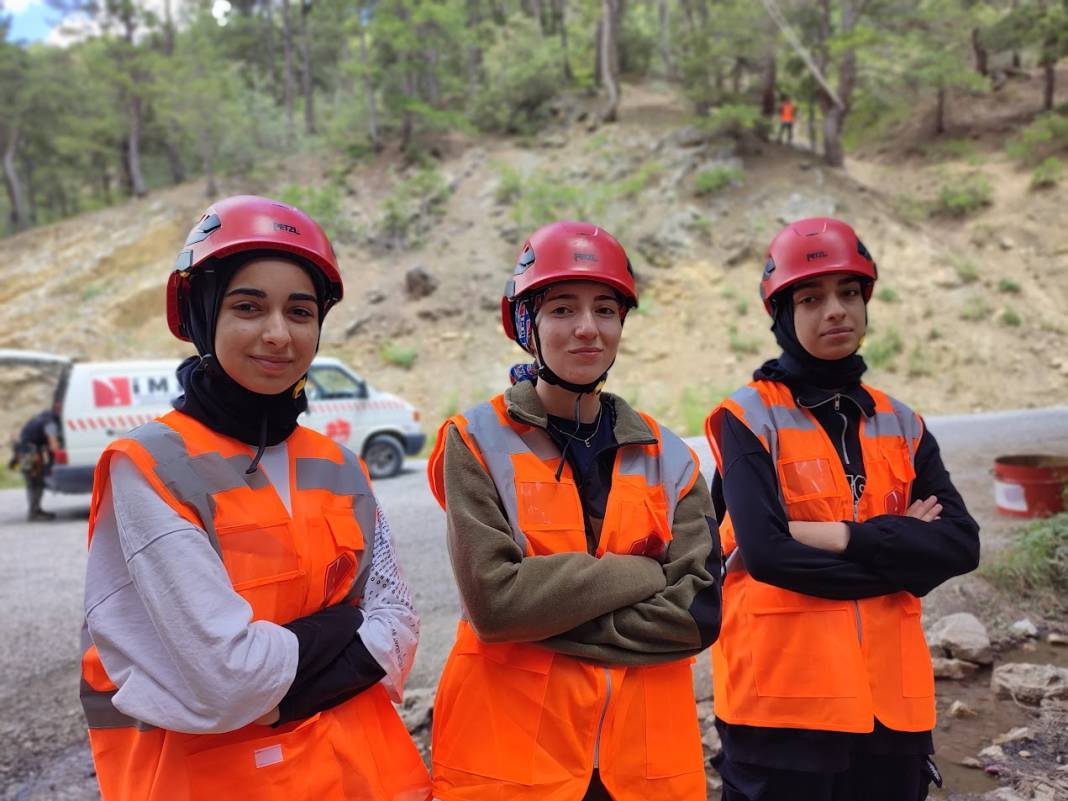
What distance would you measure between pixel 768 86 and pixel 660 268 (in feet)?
21.6

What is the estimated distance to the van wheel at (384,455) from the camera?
1095 cm

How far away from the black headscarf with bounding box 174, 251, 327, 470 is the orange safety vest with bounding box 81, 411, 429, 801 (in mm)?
36

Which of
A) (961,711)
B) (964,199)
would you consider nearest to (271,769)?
(961,711)

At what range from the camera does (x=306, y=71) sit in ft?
97.8

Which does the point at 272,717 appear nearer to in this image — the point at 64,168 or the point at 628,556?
the point at 628,556

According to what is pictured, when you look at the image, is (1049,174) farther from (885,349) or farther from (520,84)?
(520,84)

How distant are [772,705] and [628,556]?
678 millimetres

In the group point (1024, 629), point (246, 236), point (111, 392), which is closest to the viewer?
point (246, 236)

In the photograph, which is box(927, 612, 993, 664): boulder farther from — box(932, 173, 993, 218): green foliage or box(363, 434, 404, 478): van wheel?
box(932, 173, 993, 218): green foliage

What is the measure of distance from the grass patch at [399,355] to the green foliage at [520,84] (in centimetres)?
1053

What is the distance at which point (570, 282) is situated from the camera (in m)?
2.02

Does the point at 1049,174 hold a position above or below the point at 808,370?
above

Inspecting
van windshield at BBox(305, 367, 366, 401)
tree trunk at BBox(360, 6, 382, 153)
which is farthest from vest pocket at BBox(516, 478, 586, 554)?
tree trunk at BBox(360, 6, 382, 153)

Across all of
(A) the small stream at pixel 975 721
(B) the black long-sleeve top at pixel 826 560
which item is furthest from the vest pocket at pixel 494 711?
(A) the small stream at pixel 975 721
